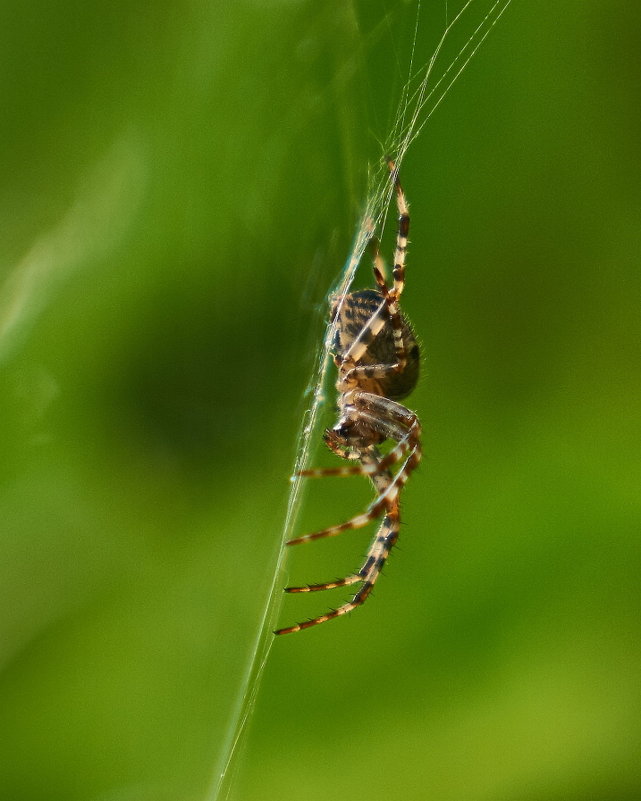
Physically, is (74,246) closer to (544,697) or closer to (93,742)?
(93,742)

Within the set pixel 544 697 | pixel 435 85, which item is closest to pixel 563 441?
pixel 544 697

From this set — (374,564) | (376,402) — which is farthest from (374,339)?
(374,564)

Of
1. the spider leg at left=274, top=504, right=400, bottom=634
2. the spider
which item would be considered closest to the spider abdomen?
the spider

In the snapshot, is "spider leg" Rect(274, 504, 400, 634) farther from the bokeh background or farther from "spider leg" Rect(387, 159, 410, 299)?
"spider leg" Rect(387, 159, 410, 299)

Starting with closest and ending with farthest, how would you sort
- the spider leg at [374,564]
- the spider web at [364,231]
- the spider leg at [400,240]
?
1. the spider web at [364,231]
2. the spider leg at [400,240]
3. the spider leg at [374,564]

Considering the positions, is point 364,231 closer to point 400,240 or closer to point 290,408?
point 400,240

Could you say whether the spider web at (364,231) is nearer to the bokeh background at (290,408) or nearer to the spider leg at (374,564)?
the bokeh background at (290,408)

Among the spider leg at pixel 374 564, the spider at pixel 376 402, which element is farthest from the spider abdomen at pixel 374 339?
the spider leg at pixel 374 564
